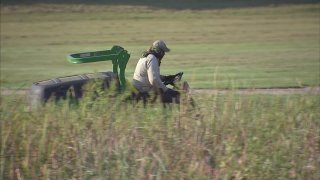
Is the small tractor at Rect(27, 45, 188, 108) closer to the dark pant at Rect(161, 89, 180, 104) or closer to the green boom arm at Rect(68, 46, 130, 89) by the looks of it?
the green boom arm at Rect(68, 46, 130, 89)

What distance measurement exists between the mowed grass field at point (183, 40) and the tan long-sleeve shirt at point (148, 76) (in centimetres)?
217

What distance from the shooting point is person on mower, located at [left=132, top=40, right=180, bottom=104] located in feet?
29.6

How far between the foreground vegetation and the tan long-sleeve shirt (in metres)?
1.65

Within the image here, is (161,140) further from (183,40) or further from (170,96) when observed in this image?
(183,40)

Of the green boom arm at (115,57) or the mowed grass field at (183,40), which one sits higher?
the green boom arm at (115,57)

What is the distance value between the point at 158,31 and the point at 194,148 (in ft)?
70.6

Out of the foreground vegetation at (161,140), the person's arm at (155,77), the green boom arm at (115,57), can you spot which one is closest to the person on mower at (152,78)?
the person's arm at (155,77)

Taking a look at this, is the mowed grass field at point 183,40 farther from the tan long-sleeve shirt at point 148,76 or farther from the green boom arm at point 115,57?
the green boom arm at point 115,57

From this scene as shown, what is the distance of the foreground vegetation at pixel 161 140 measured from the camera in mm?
6004

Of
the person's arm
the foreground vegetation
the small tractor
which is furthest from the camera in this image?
the person's arm

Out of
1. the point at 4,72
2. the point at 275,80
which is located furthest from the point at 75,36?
the point at 275,80

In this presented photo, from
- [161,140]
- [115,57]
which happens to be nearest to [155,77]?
[115,57]

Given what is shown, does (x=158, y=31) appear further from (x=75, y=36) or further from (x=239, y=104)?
(x=239, y=104)

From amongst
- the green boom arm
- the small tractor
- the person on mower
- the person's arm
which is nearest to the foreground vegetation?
the small tractor
